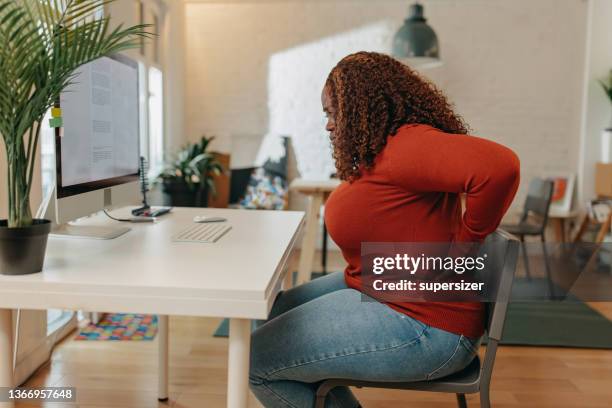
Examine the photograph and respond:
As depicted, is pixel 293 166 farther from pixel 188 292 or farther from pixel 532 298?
pixel 188 292

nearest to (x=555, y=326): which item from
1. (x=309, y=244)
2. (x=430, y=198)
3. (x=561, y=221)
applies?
(x=309, y=244)

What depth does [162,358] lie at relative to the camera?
2160 mm

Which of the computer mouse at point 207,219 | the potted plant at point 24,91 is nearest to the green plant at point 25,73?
the potted plant at point 24,91

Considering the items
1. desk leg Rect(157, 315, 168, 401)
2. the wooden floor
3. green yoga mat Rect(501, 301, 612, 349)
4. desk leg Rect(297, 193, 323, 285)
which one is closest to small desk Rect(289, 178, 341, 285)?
desk leg Rect(297, 193, 323, 285)

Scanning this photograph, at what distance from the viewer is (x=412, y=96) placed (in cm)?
138

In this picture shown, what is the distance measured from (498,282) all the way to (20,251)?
988mm

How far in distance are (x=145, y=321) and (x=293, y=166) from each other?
268 centimetres

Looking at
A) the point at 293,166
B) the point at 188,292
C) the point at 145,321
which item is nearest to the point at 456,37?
the point at 293,166

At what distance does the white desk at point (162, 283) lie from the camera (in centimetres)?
111

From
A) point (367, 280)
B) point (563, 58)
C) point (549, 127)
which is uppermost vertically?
point (563, 58)

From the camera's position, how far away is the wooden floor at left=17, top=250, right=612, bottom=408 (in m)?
2.27

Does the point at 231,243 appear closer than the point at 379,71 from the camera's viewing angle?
No

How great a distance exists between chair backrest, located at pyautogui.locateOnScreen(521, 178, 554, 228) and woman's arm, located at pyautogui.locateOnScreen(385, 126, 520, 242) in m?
3.00

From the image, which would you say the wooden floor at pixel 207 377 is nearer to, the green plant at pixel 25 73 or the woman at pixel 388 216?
the woman at pixel 388 216
